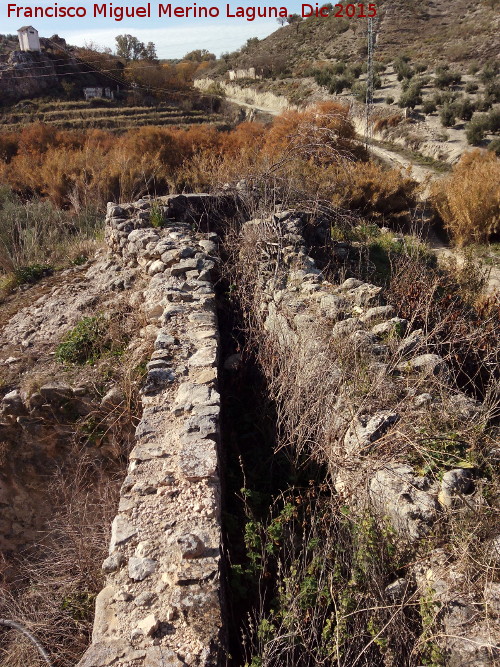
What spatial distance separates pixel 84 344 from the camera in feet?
14.5

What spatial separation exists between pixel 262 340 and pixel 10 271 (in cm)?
434

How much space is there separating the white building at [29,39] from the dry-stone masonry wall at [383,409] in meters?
32.2

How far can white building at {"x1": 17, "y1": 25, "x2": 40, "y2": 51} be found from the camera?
28688 mm

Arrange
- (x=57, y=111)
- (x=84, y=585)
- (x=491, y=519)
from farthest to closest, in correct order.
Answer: (x=57, y=111) < (x=84, y=585) < (x=491, y=519)

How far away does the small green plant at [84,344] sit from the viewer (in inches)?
171

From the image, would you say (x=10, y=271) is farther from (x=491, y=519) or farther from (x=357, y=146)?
(x=357, y=146)

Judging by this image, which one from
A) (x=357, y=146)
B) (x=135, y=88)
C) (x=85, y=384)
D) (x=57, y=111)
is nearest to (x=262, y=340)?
(x=85, y=384)

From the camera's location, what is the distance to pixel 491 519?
212cm

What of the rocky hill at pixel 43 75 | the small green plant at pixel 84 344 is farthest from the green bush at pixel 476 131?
the rocky hill at pixel 43 75

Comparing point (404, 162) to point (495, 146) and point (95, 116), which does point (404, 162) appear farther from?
point (95, 116)

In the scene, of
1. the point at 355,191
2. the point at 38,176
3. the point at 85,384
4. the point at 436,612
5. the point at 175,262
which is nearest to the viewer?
the point at 436,612

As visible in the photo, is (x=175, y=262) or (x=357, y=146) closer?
(x=175, y=262)

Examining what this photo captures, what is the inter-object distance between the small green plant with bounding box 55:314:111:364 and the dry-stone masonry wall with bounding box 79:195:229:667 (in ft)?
1.66

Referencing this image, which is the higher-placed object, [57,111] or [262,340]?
[57,111]
